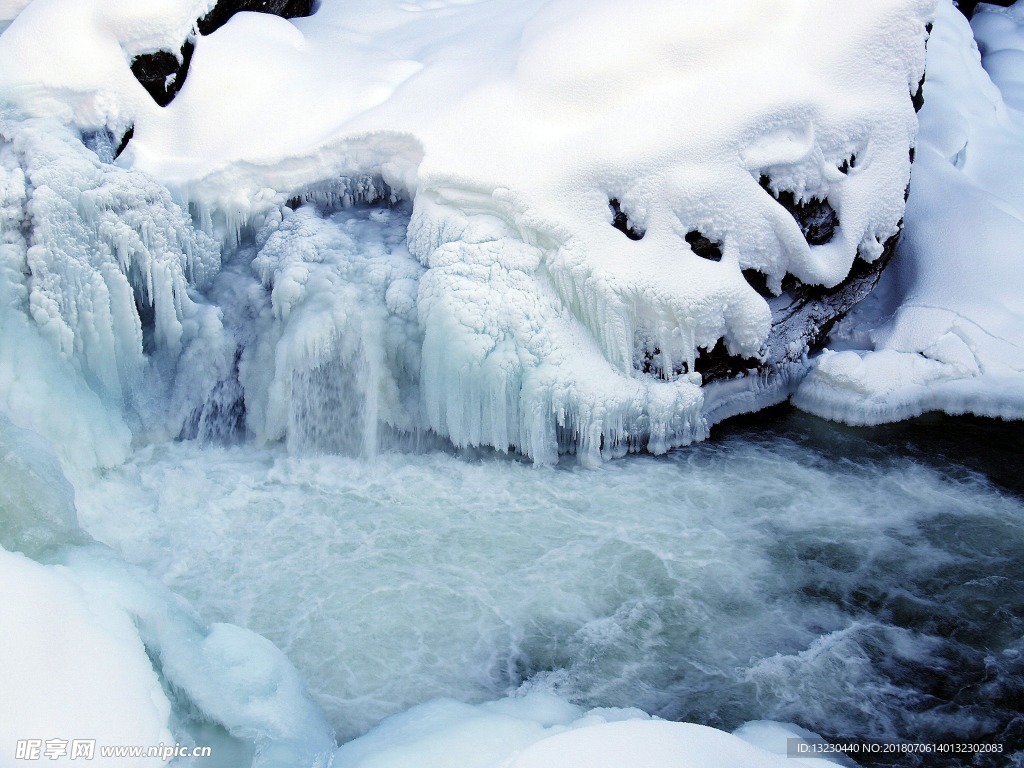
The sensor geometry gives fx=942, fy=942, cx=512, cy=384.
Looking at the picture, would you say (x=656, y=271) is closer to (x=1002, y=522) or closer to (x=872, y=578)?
(x=872, y=578)

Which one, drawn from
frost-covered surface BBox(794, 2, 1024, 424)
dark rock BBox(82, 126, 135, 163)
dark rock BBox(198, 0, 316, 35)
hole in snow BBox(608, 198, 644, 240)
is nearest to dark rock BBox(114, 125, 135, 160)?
dark rock BBox(82, 126, 135, 163)

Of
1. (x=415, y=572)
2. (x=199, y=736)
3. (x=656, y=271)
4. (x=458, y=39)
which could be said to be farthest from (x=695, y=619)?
(x=458, y=39)

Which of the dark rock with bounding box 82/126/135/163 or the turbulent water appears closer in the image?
the turbulent water

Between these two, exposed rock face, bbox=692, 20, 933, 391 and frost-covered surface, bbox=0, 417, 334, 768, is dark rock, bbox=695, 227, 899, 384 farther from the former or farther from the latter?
frost-covered surface, bbox=0, 417, 334, 768

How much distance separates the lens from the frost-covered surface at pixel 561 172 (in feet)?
19.1

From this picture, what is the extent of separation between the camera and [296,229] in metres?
6.28

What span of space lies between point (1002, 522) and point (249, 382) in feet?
15.5

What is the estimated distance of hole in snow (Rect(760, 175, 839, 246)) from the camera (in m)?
6.25

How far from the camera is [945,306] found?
6.84m

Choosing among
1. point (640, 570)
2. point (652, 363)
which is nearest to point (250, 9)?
point (652, 363)

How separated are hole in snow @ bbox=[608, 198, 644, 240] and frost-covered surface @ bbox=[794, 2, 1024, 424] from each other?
165 cm

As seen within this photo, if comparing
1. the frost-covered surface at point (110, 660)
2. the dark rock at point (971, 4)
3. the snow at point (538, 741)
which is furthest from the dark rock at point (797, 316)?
the dark rock at point (971, 4)

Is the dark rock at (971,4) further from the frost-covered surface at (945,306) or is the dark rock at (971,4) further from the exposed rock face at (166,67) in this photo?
the exposed rock face at (166,67)

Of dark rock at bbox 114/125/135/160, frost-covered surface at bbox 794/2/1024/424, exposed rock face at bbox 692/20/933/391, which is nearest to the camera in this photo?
exposed rock face at bbox 692/20/933/391
